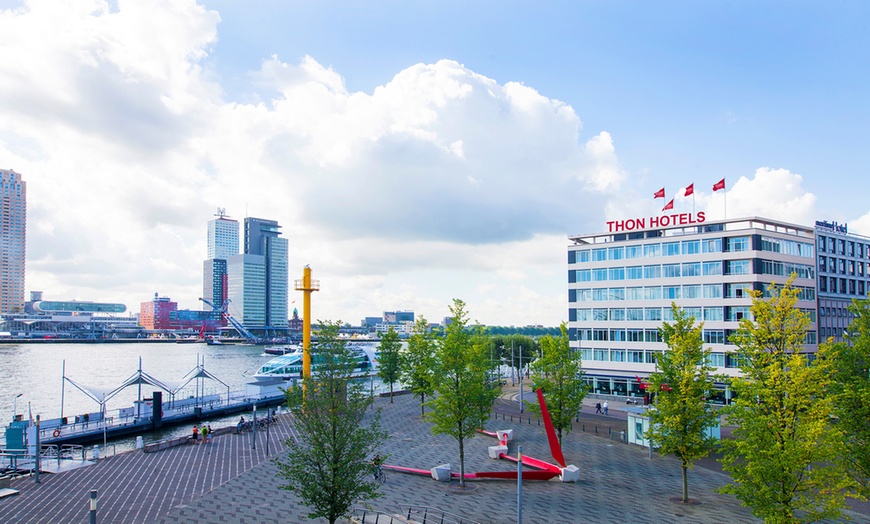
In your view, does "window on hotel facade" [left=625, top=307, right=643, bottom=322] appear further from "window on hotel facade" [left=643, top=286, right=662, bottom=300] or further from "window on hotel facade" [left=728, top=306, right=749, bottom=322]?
"window on hotel facade" [left=728, top=306, right=749, bottom=322]

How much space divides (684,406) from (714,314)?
44261mm

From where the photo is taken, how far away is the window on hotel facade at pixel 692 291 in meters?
75.3

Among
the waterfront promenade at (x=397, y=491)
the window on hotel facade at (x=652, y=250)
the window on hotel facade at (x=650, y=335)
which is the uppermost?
the window on hotel facade at (x=652, y=250)

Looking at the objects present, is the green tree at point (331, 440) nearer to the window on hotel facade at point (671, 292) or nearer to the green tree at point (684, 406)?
the green tree at point (684, 406)

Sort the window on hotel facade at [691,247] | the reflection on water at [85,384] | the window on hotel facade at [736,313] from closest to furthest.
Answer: the window on hotel facade at [736,313], the window on hotel facade at [691,247], the reflection on water at [85,384]

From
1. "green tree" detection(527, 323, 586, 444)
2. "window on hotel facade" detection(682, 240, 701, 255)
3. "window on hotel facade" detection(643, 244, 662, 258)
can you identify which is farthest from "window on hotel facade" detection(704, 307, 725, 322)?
"green tree" detection(527, 323, 586, 444)

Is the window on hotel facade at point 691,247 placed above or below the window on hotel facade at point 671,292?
above

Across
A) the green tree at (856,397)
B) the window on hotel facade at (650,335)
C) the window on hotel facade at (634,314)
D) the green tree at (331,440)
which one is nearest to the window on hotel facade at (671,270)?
the window on hotel facade at (634,314)

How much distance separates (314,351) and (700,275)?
60855 mm

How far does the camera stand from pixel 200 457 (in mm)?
44562

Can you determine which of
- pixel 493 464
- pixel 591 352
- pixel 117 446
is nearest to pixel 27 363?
pixel 117 446

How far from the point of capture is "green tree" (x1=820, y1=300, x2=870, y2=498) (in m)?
29.1

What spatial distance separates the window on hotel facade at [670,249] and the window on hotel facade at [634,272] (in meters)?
3.92

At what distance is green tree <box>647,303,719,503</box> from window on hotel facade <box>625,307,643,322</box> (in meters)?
45.2
